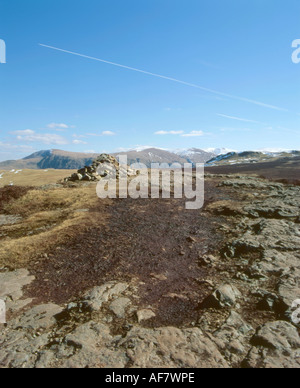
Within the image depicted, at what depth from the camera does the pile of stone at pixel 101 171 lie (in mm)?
35094

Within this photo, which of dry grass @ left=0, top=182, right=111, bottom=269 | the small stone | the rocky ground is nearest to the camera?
the rocky ground

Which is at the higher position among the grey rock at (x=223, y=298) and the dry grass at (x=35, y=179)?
the dry grass at (x=35, y=179)

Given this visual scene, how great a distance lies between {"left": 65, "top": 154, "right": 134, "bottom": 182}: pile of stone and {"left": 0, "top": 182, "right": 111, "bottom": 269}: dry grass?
782 centimetres

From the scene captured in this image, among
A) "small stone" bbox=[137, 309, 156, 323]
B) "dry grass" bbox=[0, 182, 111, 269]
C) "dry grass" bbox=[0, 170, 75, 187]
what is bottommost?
"small stone" bbox=[137, 309, 156, 323]

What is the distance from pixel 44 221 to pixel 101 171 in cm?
2010

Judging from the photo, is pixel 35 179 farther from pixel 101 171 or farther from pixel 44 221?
pixel 44 221

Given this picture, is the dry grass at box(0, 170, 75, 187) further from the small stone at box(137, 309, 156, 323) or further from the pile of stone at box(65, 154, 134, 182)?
the small stone at box(137, 309, 156, 323)

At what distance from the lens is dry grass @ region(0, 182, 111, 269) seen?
12281 millimetres

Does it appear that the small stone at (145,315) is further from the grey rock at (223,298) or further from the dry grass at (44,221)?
the dry grass at (44,221)

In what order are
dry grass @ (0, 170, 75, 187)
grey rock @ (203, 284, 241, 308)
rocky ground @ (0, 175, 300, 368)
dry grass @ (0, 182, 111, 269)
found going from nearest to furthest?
rocky ground @ (0, 175, 300, 368), grey rock @ (203, 284, 241, 308), dry grass @ (0, 182, 111, 269), dry grass @ (0, 170, 75, 187)

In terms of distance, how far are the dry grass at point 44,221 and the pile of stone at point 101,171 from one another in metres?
7.82

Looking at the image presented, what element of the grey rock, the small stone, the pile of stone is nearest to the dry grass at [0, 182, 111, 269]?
the small stone

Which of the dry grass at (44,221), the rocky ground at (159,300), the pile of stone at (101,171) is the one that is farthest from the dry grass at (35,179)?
the rocky ground at (159,300)

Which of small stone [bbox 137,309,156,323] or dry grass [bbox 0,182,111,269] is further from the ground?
dry grass [bbox 0,182,111,269]
